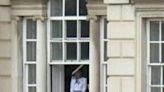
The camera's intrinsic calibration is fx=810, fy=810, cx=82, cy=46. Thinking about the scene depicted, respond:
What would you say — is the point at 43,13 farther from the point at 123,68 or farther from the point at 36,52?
the point at 123,68

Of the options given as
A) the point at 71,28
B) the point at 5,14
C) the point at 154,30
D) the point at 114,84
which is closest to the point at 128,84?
the point at 114,84

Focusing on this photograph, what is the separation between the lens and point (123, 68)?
53.4 ft

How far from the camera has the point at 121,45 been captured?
→ 16.3 meters

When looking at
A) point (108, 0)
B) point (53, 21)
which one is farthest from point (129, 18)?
point (53, 21)

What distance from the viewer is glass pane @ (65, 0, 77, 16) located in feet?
56.2

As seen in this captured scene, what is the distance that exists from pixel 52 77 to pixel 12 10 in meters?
1.67

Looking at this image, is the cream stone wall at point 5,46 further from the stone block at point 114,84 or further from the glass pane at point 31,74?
the stone block at point 114,84

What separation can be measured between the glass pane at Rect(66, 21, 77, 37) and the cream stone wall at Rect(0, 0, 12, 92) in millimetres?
1252

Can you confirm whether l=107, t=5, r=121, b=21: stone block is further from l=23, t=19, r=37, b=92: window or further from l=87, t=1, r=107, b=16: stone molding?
l=23, t=19, r=37, b=92: window

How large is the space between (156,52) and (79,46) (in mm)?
1710

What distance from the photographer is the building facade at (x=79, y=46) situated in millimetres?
16266

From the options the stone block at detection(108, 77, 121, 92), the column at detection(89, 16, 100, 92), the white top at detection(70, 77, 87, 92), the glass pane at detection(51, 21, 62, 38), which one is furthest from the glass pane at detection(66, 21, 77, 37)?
the stone block at detection(108, 77, 121, 92)

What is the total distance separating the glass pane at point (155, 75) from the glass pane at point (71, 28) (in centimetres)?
189

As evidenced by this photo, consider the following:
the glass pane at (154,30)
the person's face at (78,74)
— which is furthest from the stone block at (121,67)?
the person's face at (78,74)
